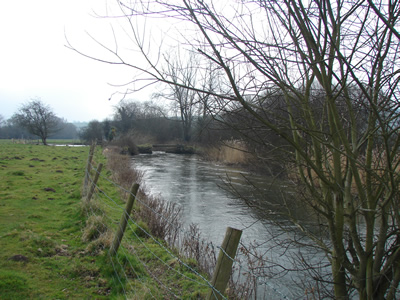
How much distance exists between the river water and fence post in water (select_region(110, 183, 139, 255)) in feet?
3.84

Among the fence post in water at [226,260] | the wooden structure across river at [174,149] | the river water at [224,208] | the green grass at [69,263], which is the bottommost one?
the river water at [224,208]

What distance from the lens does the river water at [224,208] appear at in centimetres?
490

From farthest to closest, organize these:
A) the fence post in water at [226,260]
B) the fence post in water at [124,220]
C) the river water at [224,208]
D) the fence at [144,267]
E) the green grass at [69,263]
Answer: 1. the river water at [224,208]
2. the fence post in water at [124,220]
3. the green grass at [69,263]
4. the fence at [144,267]
5. the fence post in water at [226,260]

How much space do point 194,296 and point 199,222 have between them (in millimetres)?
4650

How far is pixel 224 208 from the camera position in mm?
10484

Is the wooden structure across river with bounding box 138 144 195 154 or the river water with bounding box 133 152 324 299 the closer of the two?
the river water with bounding box 133 152 324 299

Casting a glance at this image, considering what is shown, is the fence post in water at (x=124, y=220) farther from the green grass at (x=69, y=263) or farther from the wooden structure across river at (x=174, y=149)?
the wooden structure across river at (x=174, y=149)

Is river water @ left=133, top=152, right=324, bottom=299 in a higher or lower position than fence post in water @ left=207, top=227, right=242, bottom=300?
lower

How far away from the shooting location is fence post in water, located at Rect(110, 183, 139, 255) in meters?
4.48

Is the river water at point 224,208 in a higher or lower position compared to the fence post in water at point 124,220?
lower

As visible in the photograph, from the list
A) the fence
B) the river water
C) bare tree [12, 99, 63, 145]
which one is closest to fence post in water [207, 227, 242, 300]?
the fence

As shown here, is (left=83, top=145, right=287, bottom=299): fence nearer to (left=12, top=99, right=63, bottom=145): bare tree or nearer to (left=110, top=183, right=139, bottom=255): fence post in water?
(left=110, top=183, right=139, bottom=255): fence post in water

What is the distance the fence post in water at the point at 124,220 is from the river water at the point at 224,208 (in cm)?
117

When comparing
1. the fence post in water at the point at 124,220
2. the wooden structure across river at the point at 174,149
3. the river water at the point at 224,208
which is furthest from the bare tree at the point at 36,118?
Answer: the fence post in water at the point at 124,220
